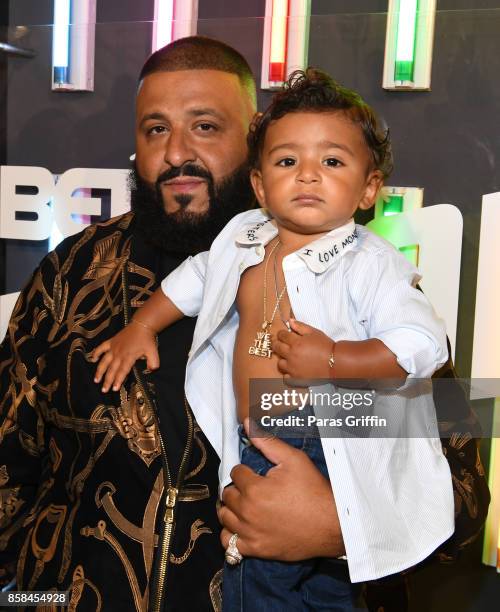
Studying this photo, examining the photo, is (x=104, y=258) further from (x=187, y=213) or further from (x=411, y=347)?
(x=411, y=347)

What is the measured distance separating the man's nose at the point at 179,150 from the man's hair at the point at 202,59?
0.18 m

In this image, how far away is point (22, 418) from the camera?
2.08m

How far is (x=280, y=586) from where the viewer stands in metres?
1.62

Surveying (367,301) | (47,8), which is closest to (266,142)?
(367,301)

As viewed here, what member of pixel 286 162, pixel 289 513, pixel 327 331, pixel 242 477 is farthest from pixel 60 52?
pixel 289 513

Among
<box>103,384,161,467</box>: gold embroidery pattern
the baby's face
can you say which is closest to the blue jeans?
<box>103,384,161,467</box>: gold embroidery pattern

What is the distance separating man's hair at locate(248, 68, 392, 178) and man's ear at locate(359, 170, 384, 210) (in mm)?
15

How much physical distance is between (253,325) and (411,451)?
395 millimetres

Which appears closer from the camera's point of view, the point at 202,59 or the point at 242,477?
the point at 242,477

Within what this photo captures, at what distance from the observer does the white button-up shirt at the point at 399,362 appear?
154 centimetres

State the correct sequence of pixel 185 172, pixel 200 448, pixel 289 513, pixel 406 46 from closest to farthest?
pixel 289 513 < pixel 200 448 < pixel 406 46 < pixel 185 172

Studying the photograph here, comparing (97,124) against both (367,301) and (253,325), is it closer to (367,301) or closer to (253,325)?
(253,325)

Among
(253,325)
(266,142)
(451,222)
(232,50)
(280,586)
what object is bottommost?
(280,586)

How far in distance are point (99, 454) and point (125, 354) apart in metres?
0.23
